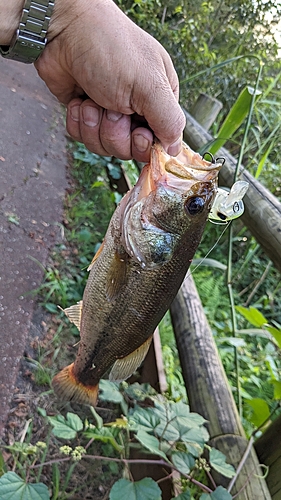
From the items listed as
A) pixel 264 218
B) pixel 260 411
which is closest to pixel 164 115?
pixel 264 218

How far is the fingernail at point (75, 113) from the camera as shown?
1.60 meters

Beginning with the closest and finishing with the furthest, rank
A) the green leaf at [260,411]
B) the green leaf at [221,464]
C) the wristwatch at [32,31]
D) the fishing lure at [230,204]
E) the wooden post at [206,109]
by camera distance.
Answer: the fishing lure at [230,204]
the wristwatch at [32,31]
the green leaf at [221,464]
the green leaf at [260,411]
the wooden post at [206,109]

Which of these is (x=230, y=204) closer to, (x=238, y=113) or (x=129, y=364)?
(x=129, y=364)

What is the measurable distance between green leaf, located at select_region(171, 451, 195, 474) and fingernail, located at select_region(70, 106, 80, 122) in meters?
1.34

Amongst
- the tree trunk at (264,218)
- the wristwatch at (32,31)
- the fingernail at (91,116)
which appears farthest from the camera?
the tree trunk at (264,218)

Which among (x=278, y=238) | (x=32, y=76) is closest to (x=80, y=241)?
(x=278, y=238)

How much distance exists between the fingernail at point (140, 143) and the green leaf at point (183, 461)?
1.18m

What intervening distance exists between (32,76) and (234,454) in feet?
19.9

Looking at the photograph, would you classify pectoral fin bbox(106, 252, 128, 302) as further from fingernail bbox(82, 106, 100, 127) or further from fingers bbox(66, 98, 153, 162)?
fingernail bbox(82, 106, 100, 127)

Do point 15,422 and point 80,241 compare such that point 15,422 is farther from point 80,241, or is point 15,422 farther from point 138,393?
point 80,241

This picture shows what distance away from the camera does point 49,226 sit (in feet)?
12.7

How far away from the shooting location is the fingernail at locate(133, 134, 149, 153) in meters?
1.47

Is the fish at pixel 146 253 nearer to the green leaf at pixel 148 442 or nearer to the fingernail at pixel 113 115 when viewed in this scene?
the fingernail at pixel 113 115

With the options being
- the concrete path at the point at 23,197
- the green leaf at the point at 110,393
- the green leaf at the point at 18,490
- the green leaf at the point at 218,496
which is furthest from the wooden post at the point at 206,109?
the green leaf at the point at 18,490
